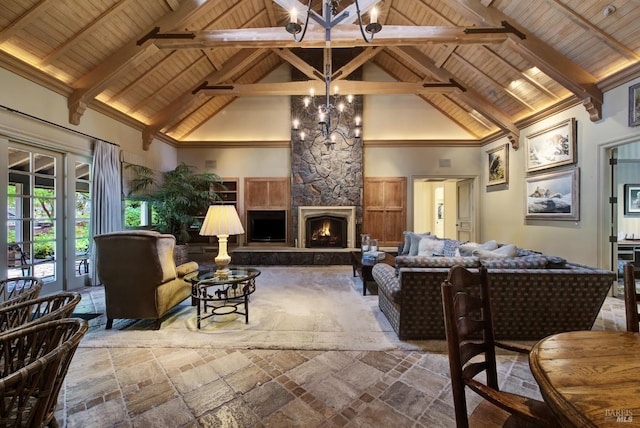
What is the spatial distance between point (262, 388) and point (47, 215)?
4.21 meters

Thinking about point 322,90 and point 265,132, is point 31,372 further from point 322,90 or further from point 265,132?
point 265,132

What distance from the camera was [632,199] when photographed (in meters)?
5.17

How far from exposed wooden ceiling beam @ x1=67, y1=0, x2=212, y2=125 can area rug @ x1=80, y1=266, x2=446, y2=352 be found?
306 cm

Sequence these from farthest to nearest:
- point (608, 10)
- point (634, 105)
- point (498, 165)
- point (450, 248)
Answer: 1. point (498, 165)
2. point (450, 248)
3. point (634, 105)
4. point (608, 10)

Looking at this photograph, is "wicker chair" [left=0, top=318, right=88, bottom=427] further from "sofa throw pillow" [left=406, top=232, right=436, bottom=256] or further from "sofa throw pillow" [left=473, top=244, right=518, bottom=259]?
"sofa throw pillow" [left=406, top=232, right=436, bottom=256]

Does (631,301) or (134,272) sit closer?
(631,301)

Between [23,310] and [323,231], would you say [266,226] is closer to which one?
[323,231]

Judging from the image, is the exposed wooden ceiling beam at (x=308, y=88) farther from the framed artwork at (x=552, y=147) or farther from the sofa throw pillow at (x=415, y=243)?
the sofa throw pillow at (x=415, y=243)

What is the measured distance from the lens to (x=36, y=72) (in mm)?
3547

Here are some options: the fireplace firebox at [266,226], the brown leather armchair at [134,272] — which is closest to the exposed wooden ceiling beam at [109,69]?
the brown leather armchair at [134,272]

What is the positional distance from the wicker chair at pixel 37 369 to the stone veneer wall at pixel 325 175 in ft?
18.8

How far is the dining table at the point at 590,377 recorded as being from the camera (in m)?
0.68

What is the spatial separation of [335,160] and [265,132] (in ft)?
6.47

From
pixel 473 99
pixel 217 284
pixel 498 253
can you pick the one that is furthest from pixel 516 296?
pixel 473 99
